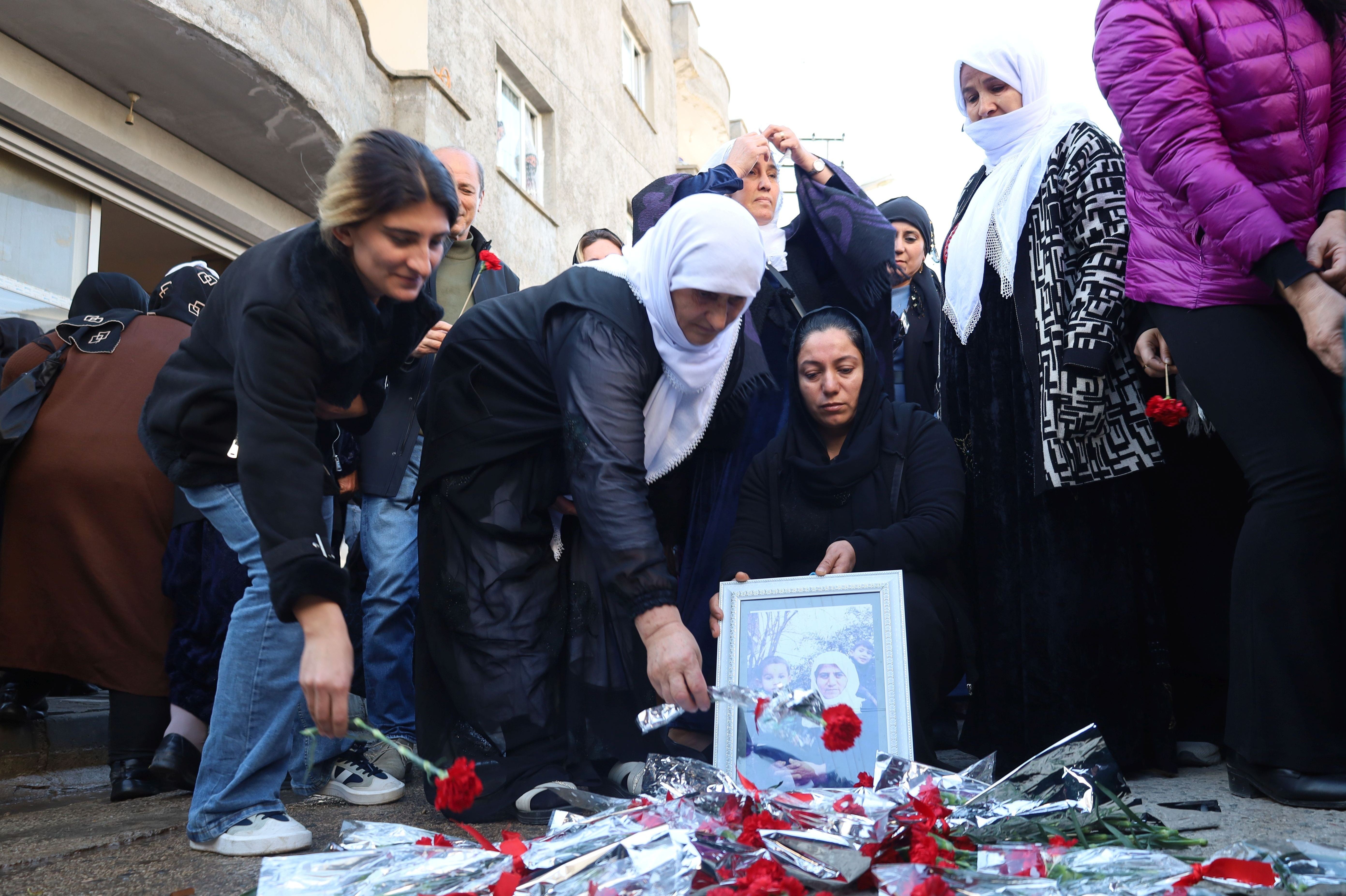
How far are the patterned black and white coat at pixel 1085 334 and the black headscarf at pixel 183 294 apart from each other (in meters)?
2.54

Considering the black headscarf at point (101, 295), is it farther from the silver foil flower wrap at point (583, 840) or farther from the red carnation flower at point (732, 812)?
the red carnation flower at point (732, 812)

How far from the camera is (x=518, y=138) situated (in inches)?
417

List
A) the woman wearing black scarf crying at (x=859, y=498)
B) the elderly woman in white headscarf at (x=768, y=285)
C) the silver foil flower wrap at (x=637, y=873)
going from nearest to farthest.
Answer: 1. the silver foil flower wrap at (x=637, y=873)
2. the woman wearing black scarf crying at (x=859, y=498)
3. the elderly woman in white headscarf at (x=768, y=285)

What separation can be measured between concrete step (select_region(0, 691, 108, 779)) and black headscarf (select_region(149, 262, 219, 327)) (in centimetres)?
145

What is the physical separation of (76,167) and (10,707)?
330cm

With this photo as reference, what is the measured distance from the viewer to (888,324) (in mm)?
3537

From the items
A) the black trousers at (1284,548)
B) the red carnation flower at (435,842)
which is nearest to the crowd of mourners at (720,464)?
the black trousers at (1284,548)

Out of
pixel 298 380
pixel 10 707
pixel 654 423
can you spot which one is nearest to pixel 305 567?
pixel 298 380

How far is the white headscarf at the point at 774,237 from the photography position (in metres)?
3.41

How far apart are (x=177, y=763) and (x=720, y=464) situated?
1.66 m

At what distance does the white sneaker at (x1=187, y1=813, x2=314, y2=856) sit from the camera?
201 centimetres

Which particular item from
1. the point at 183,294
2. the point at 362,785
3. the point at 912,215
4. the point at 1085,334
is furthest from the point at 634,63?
the point at 362,785

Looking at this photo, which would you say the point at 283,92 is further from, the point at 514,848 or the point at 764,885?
the point at 764,885

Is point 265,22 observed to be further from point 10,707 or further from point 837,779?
point 837,779
